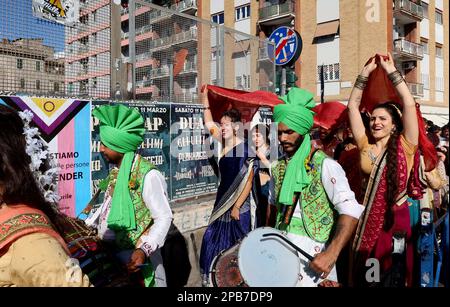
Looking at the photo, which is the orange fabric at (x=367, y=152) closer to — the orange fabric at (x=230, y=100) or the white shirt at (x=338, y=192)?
the white shirt at (x=338, y=192)

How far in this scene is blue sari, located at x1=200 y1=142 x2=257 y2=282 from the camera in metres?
3.91

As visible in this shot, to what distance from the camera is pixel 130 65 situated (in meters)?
4.94

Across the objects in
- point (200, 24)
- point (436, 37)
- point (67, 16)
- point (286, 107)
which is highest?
point (436, 37)

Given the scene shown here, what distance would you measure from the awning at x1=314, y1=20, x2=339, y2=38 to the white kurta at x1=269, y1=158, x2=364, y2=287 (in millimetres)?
28617

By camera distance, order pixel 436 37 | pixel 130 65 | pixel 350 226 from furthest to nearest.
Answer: pixel 436 37 → pixel 130 65 → pixel 350 226

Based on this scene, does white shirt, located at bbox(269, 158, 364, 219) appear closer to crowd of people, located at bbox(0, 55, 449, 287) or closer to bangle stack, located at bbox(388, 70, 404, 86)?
crowd of people, located at bbox(0, 55, 449, 287)

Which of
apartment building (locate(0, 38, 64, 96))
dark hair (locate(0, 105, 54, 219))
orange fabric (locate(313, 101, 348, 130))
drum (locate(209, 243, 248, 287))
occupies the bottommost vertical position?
drum (locate(209, 243, 248, 287))

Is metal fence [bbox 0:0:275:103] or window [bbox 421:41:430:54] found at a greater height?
window [bbox 421:41:430:54]

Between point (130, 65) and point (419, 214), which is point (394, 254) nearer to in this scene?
point (419, 214)

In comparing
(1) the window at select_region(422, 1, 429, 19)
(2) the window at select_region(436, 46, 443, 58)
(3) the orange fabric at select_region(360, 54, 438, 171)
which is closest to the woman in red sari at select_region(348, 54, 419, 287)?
(3) the orange fabric at select_region(360, 54, 438, 171)

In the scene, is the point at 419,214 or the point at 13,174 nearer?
the point at 13,174

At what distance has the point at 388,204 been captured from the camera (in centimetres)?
313
